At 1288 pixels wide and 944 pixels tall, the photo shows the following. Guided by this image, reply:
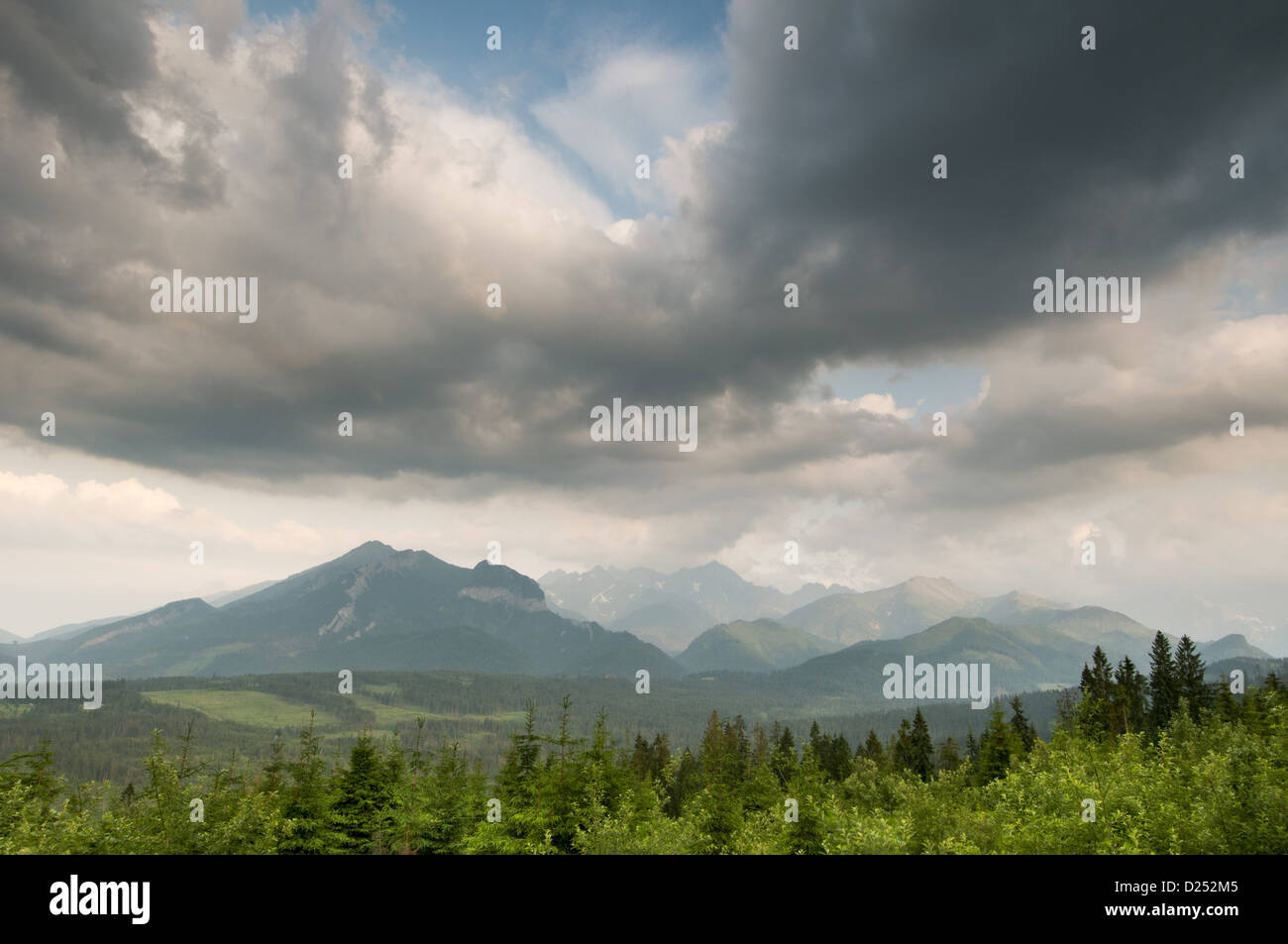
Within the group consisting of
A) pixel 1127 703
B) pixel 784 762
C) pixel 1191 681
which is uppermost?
pixel 1191 681

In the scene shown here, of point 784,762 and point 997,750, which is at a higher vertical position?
point 997,750

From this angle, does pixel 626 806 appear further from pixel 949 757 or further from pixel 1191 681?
pixel 1191 681

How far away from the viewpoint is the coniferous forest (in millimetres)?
28734

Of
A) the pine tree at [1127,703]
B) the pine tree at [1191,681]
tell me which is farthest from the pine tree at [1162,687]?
the pine tree at [1127,703]

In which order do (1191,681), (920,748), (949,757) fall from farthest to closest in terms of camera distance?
(949,757), (920,748), (1191,681)

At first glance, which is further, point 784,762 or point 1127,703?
point 784,762

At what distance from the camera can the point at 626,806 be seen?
39.0 meters

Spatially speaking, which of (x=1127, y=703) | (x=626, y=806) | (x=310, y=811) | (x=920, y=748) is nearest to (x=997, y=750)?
(x=920, y=748)
